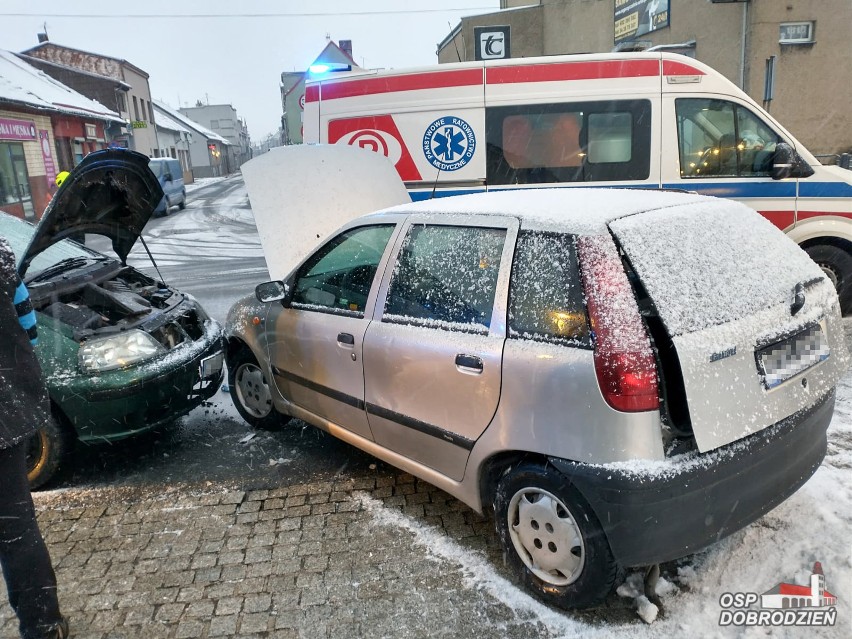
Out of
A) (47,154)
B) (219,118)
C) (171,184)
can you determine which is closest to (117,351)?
(171,184)

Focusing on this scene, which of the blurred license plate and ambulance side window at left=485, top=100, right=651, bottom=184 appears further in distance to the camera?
ambulance side window at left=485, top=100, right=651, bottom=184

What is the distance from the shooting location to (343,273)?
367 cm

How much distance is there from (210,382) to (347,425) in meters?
1.30

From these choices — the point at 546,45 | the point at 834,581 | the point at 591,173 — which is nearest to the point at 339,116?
the point at 591,173

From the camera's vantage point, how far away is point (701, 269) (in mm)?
2473

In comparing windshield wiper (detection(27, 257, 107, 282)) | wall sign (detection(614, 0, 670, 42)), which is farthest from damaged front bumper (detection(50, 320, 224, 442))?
wall sign (detection(614, 0, 670, 42))

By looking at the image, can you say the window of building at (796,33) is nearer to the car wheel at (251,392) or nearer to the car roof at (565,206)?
the car roof at (565,206)

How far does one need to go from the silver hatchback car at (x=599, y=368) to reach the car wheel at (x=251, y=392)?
4.51 ft

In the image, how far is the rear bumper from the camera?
2.23m

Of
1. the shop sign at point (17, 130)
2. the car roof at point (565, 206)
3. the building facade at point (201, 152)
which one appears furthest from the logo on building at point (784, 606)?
the building facade at point (201, 152)

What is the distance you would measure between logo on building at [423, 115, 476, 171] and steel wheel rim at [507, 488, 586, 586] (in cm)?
465

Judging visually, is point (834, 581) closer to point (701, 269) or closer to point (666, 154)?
point (701, 269)

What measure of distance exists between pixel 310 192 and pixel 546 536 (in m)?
4.58

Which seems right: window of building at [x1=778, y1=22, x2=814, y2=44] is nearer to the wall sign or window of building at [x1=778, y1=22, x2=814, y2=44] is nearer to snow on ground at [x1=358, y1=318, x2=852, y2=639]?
the wall sign
